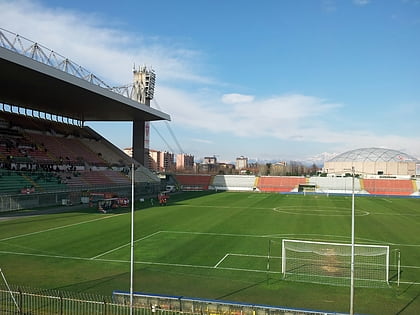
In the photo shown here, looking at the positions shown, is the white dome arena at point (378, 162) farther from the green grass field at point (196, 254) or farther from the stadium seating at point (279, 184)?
the green grass field at point (196, 254)

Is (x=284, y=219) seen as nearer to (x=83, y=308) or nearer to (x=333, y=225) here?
(x=333, y=225)

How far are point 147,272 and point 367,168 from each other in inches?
4409

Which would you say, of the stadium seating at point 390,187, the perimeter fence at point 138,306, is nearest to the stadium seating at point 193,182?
the stadium seating at point 390,187

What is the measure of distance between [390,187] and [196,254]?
73311 millimetres

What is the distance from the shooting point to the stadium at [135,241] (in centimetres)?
1434

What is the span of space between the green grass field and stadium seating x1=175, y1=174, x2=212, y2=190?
49.3 meters

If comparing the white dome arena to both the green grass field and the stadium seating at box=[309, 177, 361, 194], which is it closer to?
the stadium seating at box=[309, 177, 361, 194]

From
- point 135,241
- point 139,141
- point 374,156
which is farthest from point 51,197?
point 374,156

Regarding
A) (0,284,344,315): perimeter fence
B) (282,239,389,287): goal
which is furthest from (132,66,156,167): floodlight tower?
(0,284,344,315): perimeter fence

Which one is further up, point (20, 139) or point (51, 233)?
point (20, 139)

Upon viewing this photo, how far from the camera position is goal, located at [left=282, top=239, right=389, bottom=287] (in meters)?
17.3

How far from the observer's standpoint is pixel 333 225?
112 ft

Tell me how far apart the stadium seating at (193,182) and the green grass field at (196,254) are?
49.3 metres

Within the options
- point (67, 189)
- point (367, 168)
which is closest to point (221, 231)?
point (67, 189)
